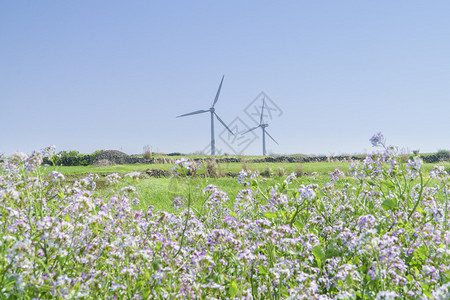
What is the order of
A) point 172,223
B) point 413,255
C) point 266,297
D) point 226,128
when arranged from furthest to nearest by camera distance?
1. point 226,128
2. point 172,223
3. point 413,255
4. point 266,297

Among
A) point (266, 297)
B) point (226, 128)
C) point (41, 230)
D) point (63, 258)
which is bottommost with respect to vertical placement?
point (266, 297)

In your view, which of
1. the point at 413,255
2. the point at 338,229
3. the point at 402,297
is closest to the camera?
the point at 402,297

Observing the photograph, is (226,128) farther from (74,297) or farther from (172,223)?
(74,297)

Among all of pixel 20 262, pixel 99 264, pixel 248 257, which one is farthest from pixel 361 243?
pixel 99 264

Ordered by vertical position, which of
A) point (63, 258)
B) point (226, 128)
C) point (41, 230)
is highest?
point (226, 128)

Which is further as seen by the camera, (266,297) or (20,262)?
(266,297)

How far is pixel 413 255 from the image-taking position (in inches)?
193

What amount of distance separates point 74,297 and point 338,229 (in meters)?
3.74

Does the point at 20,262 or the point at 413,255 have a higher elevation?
the point at 20,262

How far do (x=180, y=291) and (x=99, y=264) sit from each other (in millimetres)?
1504

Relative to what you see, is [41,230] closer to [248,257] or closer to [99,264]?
[99,264]

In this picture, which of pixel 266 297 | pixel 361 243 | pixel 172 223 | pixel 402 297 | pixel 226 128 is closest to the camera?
pixel 361 243

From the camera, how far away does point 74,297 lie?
3.01 metres

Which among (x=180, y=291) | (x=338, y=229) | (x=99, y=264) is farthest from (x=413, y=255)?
(x=99, y=264)
